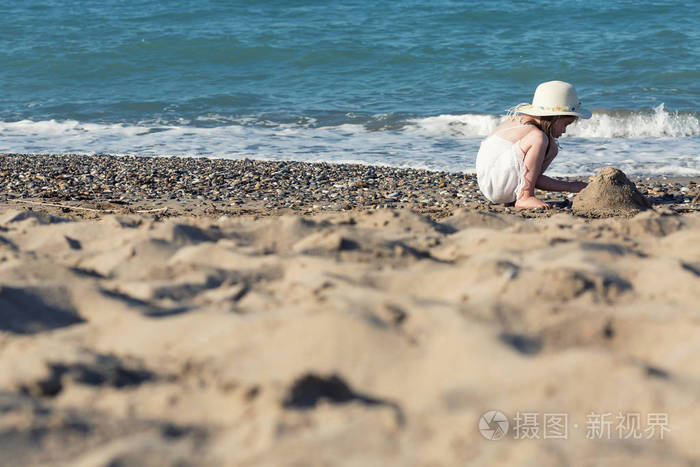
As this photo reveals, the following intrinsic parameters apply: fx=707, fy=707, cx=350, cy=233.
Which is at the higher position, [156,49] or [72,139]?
[156,49]

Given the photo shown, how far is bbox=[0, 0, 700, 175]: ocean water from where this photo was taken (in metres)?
8.64

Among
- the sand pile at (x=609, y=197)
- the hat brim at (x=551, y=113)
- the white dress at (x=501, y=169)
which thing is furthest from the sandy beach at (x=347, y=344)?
the white dress at (x=501, y=169)

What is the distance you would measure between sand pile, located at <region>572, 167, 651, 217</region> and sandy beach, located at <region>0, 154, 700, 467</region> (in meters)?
1.22

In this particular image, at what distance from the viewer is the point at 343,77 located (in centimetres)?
1316

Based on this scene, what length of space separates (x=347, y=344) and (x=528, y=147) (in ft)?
9.75

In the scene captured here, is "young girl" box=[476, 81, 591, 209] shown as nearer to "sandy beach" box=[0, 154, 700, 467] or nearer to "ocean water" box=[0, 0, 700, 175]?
"sandy beach" box=[0, 154, 700, 467]

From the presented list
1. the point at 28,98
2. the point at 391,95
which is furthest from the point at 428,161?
the point at 28,98

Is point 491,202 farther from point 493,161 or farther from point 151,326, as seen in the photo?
point 151,326

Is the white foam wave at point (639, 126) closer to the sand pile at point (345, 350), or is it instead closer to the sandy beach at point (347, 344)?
the sandy beach at point (347, 344)

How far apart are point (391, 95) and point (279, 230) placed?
30.2 feet

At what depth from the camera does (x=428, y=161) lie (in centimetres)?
750

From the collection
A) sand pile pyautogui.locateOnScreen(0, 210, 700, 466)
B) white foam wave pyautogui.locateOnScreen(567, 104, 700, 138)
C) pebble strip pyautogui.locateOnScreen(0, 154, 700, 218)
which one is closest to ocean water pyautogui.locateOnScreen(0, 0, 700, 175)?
white foam wave pyautogui.locateOnScreen(567, 104, 700, 138)

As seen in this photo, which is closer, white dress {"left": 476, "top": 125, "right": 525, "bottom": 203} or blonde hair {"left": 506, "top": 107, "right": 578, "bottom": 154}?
blonde hair {"left": 506, "top": 107, "right": 578, "bottom": 154}

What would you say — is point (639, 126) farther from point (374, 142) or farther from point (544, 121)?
point (544, 121)
